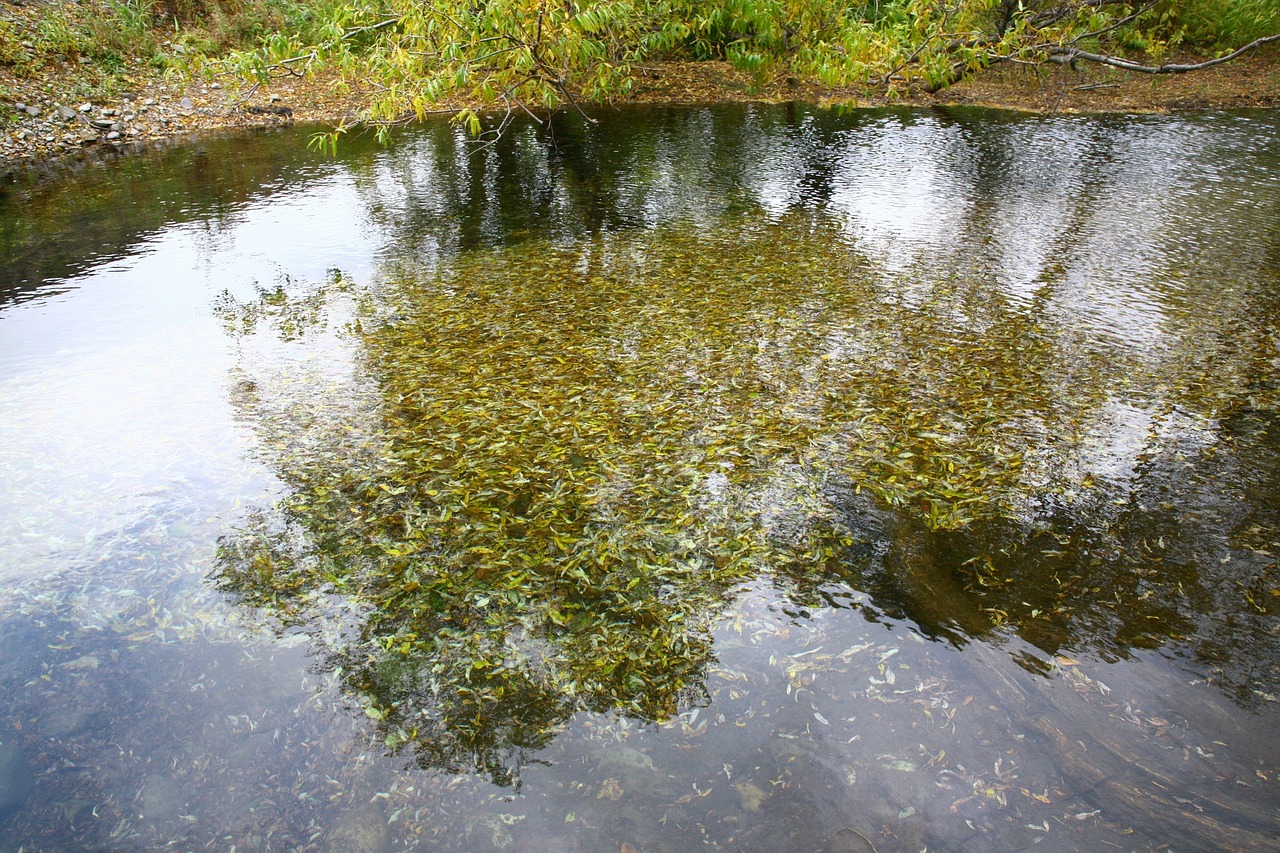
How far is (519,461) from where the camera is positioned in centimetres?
648

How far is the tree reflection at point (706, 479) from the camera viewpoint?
15.2 feet

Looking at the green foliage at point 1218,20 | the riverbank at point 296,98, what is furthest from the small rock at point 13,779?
the green foliage at point 1218,20

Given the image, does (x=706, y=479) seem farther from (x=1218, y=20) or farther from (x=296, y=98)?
(x=1218, y=20)

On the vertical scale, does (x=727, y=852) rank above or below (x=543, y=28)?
below

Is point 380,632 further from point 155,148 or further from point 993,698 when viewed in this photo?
point 155,148

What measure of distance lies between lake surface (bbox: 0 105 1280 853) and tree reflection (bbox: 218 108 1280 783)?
4 centimetres

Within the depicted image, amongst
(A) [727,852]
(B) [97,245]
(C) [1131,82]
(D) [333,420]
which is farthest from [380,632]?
(C) [1131,82]

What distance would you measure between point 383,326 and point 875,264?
6501 mm

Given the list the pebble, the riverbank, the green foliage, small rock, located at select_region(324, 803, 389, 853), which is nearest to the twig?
small rock, located at select_region(324, 803, 389, 853)

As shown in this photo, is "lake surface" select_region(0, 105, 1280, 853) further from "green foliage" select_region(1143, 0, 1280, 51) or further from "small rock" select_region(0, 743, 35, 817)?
"green foliage" select_region(1143, 0, 1280, 51)

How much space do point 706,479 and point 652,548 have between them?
0.93 m

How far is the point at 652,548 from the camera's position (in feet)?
17.8

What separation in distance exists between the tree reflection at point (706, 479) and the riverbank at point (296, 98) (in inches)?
468

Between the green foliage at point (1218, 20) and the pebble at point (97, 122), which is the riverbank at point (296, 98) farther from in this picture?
the green foliage at point (1218, 20)
